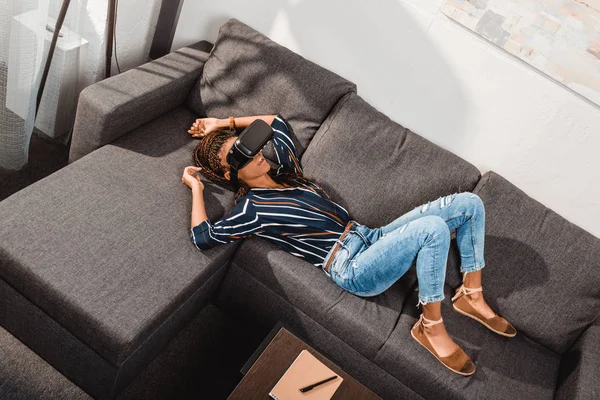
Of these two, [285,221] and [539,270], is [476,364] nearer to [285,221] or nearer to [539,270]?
[539,270]

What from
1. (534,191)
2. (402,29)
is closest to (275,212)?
(402,29)

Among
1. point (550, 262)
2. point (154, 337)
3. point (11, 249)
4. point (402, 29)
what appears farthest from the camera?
point (402, 29)

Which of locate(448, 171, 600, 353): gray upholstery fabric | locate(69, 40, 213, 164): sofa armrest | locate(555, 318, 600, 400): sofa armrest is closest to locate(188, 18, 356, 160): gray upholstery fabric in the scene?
locate(69, 40, 213, 164): sofa armrest

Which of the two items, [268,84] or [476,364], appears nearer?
[476,364]

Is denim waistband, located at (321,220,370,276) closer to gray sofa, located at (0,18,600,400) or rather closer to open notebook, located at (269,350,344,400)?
gray sofa, located at (0,18,600,400)

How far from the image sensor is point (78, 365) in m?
1.77

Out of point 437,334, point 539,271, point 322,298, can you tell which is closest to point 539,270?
point 539,271

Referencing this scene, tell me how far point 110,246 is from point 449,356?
122cm

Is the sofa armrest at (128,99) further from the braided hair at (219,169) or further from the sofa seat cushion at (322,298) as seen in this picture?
the sofa seat cushion at (322,298)

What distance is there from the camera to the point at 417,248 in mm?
1974

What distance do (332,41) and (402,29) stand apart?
32 centimetres

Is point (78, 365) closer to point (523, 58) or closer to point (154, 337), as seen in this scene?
point (154, 337)

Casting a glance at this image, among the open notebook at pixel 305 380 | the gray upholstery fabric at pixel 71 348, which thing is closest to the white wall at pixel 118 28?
the gray upholstery fabric at pixel 71 348

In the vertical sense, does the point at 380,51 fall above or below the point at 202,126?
above
